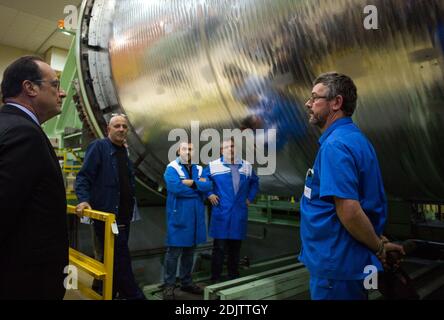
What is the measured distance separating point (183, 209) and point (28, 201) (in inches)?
50.3

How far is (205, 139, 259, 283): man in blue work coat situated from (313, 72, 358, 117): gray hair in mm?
1016

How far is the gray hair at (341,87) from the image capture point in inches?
41.6

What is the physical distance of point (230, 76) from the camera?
153 centimetres

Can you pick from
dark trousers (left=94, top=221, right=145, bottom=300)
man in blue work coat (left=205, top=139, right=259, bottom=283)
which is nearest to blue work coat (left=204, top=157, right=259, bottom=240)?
man in blue work coat (left=205, top=139, right=259, bottom=283)

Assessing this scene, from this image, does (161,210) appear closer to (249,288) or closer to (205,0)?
(249,288)

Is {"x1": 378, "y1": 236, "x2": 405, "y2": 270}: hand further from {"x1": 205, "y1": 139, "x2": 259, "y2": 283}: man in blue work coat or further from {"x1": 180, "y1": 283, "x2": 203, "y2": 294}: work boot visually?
{"x1": 180, "y1": 283, "x2": 203, "y2": 294}: work boot

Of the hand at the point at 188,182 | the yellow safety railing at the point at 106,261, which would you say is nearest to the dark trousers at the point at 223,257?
the hand at the point at 188,182

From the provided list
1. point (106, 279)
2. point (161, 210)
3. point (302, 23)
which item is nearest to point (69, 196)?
point (161, 210)

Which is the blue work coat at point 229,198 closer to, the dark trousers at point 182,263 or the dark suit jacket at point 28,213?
the dark trousers at point 182,263

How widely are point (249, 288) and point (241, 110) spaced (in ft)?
2.71

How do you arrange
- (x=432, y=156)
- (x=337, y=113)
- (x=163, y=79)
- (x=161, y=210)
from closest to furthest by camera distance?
(x=337, y=113)
(x=432, y=156)
(x=163, y=79)
(x=161, y=210)

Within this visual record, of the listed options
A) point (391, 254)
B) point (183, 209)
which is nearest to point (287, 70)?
point (391, 254)

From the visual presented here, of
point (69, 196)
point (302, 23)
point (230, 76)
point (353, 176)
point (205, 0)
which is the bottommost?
point (69, 196)

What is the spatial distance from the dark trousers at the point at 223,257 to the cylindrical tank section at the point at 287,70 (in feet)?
1.32
